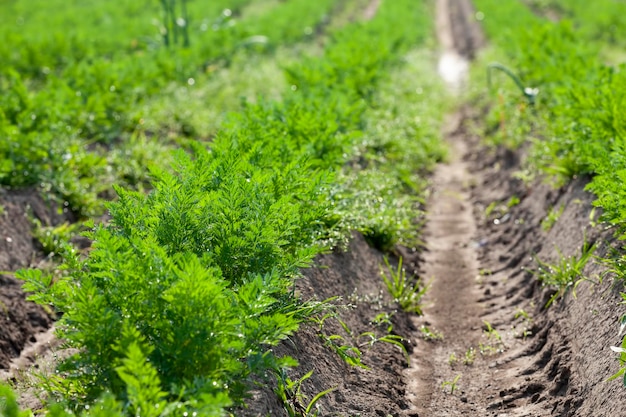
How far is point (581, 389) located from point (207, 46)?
11.6m

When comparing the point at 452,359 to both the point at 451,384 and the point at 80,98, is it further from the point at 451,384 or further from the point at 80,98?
the point at 80,98

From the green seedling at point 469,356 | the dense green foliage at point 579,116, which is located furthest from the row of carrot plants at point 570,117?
the green seedling at point 469,356

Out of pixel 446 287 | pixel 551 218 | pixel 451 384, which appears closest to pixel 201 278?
pixel 451 384

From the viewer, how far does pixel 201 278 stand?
143 inches

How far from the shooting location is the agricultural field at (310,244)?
3.75 meters

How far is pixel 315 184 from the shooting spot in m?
5.13

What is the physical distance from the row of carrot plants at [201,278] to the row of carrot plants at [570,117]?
5.91 feet

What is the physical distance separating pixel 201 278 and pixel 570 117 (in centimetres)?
532

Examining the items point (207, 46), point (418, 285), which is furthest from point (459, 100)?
point (418, 285)

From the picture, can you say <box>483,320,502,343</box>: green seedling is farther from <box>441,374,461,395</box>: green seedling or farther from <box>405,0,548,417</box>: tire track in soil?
<box>441,374,461,395</box>: green seedling

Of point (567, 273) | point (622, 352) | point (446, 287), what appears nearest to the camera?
point (622, 352)

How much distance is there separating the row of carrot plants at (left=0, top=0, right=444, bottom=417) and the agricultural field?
15 millimetres

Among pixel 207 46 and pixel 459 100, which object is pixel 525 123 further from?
pixel 207 46

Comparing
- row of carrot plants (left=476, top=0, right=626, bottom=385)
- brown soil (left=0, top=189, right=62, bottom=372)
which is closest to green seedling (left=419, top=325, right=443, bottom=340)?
row of carrot plants (left=476, top=0, right=626, bottom=385)
